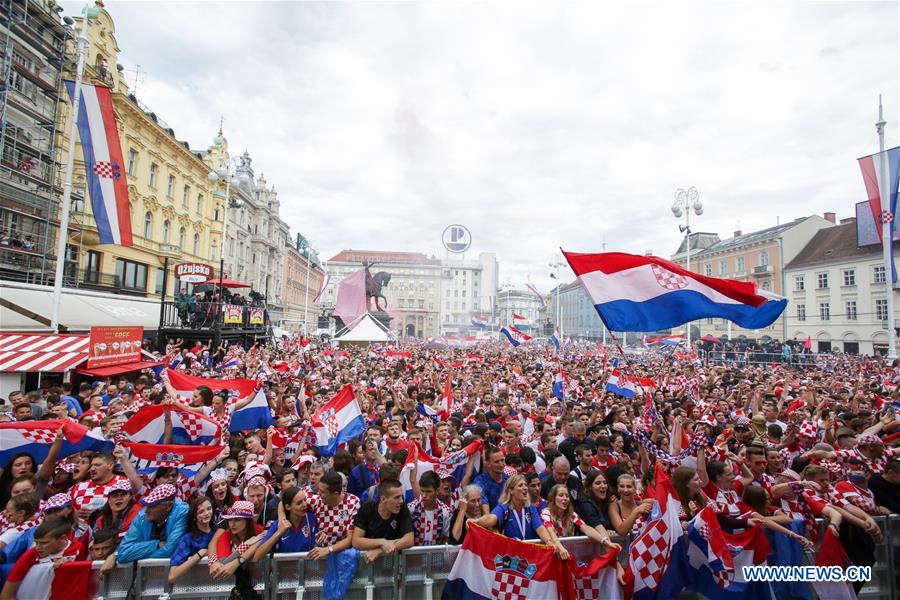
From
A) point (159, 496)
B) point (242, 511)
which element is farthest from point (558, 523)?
point (159, 496)

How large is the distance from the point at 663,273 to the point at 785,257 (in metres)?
51.7

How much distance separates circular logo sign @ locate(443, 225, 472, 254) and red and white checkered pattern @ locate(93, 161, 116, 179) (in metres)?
29.1

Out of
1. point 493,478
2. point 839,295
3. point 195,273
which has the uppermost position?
point 839,295

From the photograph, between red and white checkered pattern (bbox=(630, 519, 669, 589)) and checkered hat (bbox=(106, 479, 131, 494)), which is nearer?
red and white checkered pattern (bbox=(630, 519, 669, 589))

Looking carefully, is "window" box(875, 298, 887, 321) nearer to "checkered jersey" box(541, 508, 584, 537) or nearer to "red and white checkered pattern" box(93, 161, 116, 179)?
"checkered jersey" box(541, 508, 584, 537)

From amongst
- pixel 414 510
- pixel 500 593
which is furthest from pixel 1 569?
pixel 500 593

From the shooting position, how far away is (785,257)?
48344 millimetres

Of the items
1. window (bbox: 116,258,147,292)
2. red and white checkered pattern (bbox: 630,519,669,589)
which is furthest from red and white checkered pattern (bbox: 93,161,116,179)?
window (bbox: 116,258,147,292)

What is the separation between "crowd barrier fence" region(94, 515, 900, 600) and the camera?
3555 mm

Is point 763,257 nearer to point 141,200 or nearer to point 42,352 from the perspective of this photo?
point 141,200

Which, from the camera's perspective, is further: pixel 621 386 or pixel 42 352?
pixel 621 386

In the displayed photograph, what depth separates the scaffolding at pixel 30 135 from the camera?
19938 millimetres

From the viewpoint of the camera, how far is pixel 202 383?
867 centimetres

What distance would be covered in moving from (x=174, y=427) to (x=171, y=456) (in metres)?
1.80
